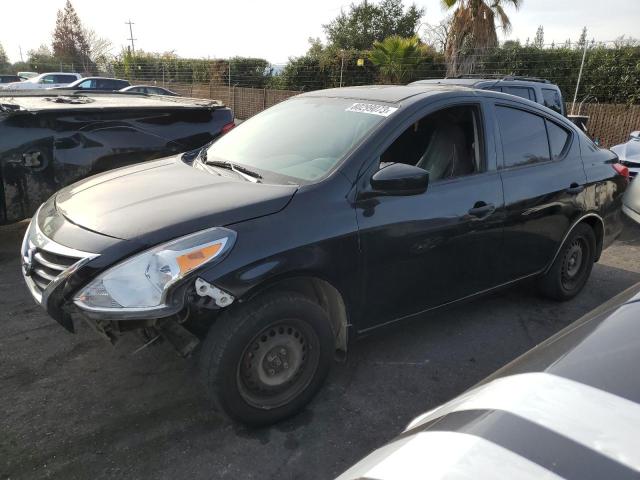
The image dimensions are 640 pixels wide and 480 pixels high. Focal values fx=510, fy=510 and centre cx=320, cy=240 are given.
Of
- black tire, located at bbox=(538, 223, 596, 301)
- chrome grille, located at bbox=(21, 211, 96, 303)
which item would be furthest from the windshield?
black tire, located at bbox=(538, 223, 596, 301)

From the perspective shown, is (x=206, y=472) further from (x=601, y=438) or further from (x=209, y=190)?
(x=601, y=438)

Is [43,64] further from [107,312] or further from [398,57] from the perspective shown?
[107,312]

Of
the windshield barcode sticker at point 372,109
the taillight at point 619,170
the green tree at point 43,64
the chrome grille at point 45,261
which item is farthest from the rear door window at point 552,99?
the green tree at point 43,64

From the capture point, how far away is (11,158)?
173 inches

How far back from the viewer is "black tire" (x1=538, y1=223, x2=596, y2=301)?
163 inches

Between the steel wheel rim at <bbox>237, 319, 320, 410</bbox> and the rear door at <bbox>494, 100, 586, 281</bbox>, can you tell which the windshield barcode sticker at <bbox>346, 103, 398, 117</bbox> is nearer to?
the rear door at <bbox>494, 100, 586, 281</bbox>

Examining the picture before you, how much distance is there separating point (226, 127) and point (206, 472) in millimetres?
4403

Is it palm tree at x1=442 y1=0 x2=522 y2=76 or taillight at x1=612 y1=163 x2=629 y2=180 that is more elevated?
palm tree at x1=442 y1=0 x2=522 y2=76

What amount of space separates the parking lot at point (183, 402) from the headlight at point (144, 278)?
782 mm

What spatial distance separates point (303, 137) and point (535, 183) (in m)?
1.72

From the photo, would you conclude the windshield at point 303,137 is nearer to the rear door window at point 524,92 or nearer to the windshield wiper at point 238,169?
the windshield wiper at point 238,169

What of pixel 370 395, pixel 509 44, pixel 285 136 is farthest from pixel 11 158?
pixel 509 44

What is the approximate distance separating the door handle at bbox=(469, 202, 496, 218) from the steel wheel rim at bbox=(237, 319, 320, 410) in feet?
4.41

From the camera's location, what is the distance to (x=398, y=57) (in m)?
16.7
